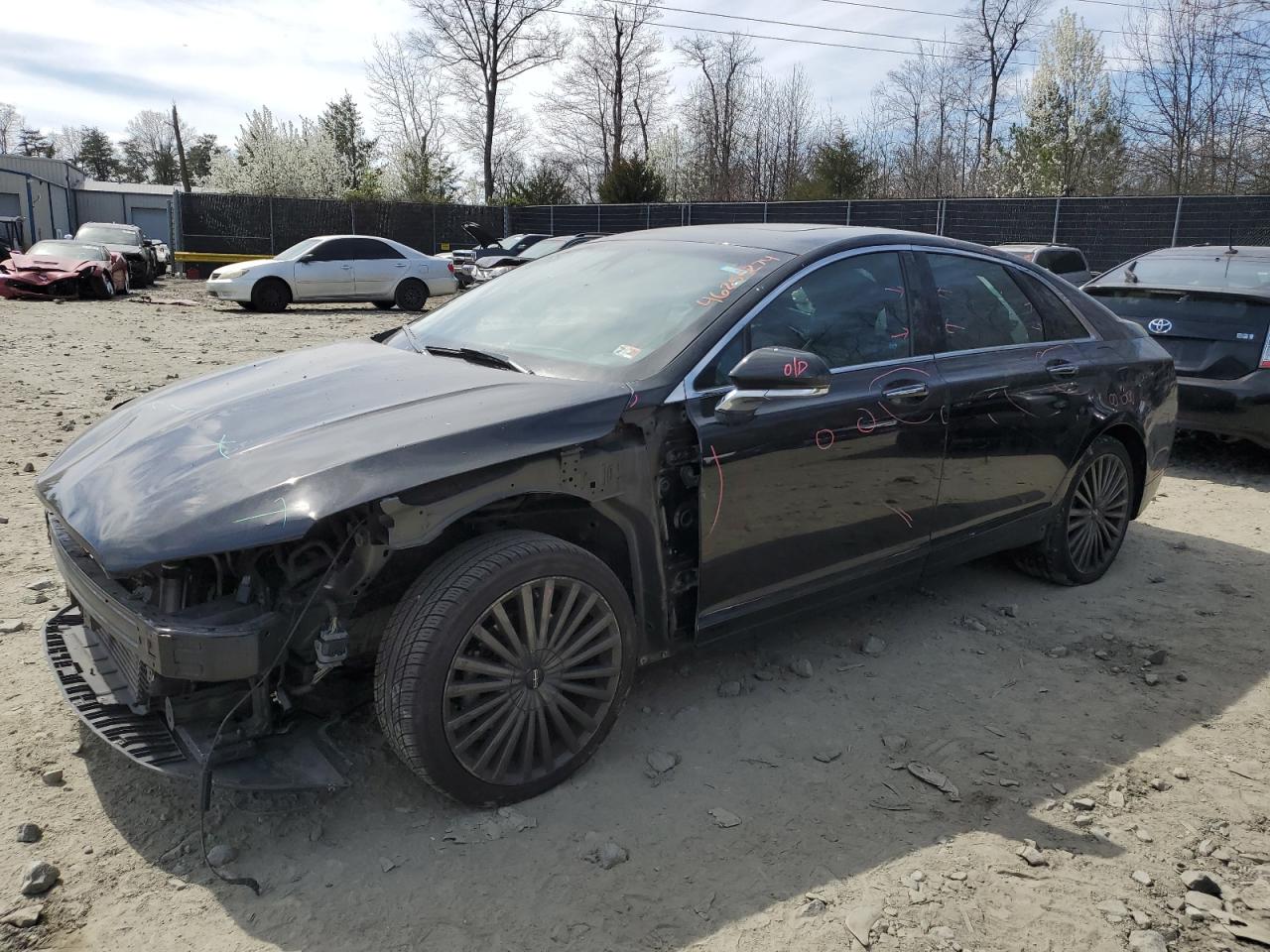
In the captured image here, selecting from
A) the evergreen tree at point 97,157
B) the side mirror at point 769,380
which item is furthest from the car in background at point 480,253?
the evergreen tree at point 97,157

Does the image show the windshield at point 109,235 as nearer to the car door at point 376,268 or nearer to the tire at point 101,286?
the tire at point 101,286

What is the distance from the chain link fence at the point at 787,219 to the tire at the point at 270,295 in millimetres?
8658

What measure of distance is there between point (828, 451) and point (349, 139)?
51.4 metres

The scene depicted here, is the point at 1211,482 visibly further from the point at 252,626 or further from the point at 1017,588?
the point at 252,626

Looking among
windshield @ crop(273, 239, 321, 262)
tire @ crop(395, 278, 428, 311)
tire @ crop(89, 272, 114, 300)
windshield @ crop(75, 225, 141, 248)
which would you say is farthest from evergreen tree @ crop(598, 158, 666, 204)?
tire @ crop(89, 272, 114, 300)

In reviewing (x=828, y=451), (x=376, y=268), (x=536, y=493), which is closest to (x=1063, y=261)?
(x=828, y=451)

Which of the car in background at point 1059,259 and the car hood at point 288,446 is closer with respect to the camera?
the car hood at point 288,446

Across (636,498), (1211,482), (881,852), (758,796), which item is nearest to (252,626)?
(636,498)

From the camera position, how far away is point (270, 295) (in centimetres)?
1711

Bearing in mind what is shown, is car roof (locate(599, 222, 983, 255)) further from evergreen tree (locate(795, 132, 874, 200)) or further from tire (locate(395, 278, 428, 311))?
evergreen tree (locate(795, 132, 874, 200))

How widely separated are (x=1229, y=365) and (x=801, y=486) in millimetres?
5167

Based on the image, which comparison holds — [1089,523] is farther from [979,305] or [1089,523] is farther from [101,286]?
[101,286]

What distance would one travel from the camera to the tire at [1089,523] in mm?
4598

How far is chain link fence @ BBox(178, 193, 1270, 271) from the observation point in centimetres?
1933
